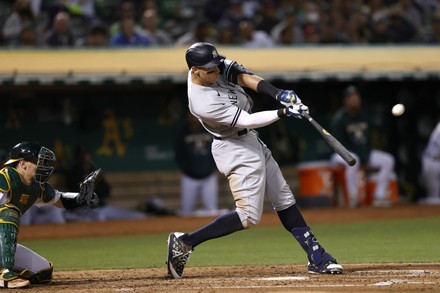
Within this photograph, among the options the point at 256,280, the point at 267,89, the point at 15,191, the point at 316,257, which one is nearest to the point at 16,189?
the point at 15,191

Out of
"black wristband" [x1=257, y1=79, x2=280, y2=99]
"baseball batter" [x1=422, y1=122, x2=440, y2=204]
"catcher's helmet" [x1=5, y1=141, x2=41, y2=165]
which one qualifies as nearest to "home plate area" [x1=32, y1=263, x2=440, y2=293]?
"catcher's helmet" [x1=5, y1=141, x2=41, y2=165]

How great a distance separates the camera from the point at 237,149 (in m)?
6.24

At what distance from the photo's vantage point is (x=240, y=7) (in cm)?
1488

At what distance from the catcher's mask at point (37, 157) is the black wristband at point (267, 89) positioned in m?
1.47

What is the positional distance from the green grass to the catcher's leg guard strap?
1.56m

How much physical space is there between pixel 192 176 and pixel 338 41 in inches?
132

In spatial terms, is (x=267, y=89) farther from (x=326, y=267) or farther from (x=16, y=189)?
(x=16, y=189)

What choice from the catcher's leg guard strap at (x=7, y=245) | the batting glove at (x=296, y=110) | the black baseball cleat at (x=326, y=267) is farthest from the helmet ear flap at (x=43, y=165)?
the black baseball cleat at (x=326, y=267)

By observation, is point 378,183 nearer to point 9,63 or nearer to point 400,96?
point 400,96

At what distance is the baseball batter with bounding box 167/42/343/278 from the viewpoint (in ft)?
20.0

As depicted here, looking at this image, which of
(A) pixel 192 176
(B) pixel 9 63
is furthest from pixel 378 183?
(B) pixel 9 63

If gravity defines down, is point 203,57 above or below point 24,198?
above

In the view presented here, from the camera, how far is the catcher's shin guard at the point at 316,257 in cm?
615

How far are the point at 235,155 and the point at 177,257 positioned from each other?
803 mm
